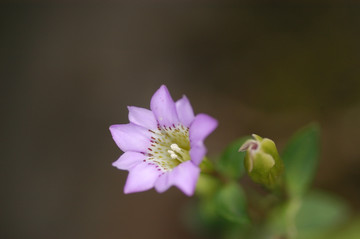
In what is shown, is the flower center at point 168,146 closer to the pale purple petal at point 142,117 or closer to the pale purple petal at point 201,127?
the pale purple petal at point 142,117

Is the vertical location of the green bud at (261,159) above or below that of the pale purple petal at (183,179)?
above

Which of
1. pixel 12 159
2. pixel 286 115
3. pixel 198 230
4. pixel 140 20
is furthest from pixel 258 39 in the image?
pixel 12 159

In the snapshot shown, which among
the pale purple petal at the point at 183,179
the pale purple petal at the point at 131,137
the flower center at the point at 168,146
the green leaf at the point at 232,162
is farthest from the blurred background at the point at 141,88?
the pale purple petal at the point at 183,179

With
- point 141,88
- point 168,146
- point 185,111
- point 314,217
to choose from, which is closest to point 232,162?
point 168,146

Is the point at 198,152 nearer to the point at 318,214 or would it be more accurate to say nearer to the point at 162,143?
the point at 162,143

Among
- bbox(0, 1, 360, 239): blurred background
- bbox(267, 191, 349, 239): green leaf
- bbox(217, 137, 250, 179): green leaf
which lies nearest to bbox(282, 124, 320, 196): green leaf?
bbox(267, 191, 349, 239): green leaf

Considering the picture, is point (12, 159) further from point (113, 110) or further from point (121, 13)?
point (121, 13)

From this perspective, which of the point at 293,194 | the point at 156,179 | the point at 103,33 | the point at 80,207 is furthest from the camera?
the point at 103,33
